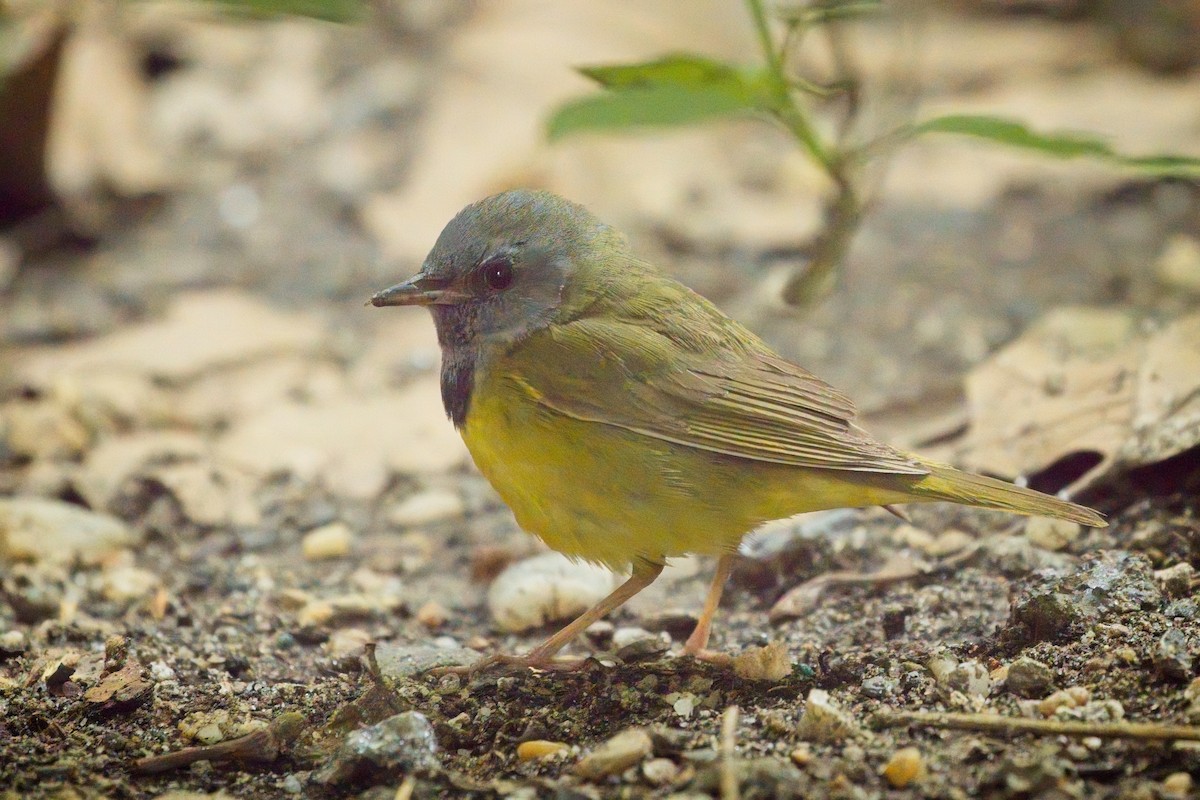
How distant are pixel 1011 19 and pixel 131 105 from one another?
5.97 m

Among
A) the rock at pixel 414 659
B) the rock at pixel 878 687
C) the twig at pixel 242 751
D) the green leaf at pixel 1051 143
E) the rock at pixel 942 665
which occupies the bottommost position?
the twig at pixel 242 751

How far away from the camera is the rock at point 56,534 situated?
4.02 metres

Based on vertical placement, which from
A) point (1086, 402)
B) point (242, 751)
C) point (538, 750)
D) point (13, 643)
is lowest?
point (13, 643)

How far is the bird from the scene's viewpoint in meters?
3.21

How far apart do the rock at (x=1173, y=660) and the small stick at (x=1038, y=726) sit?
0.17 m

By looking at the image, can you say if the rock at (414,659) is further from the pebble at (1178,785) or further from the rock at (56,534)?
the pebble at (1178,785)

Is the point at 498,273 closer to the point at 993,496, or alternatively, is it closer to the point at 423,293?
A: the point at 423,293

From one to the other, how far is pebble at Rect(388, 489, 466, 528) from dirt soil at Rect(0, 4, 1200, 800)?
2cm

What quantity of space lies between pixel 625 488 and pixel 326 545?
157 cm

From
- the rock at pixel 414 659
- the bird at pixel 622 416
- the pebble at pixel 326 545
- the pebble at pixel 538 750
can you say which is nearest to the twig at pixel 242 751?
the rock at pixel 414 659

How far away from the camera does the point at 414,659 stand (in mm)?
3324

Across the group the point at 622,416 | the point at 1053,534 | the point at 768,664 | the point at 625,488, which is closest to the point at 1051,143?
the point at 1053,534

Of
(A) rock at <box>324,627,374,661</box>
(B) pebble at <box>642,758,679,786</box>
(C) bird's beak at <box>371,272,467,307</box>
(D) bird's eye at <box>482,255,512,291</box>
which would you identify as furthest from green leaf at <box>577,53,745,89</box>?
(B) pebble at <box>642,758,679,786</box>

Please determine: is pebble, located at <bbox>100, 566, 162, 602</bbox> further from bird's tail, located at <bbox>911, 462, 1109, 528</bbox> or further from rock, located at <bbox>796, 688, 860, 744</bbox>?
bird's tail, located at <bbox>911, 462, 1109, 528</bbox>
